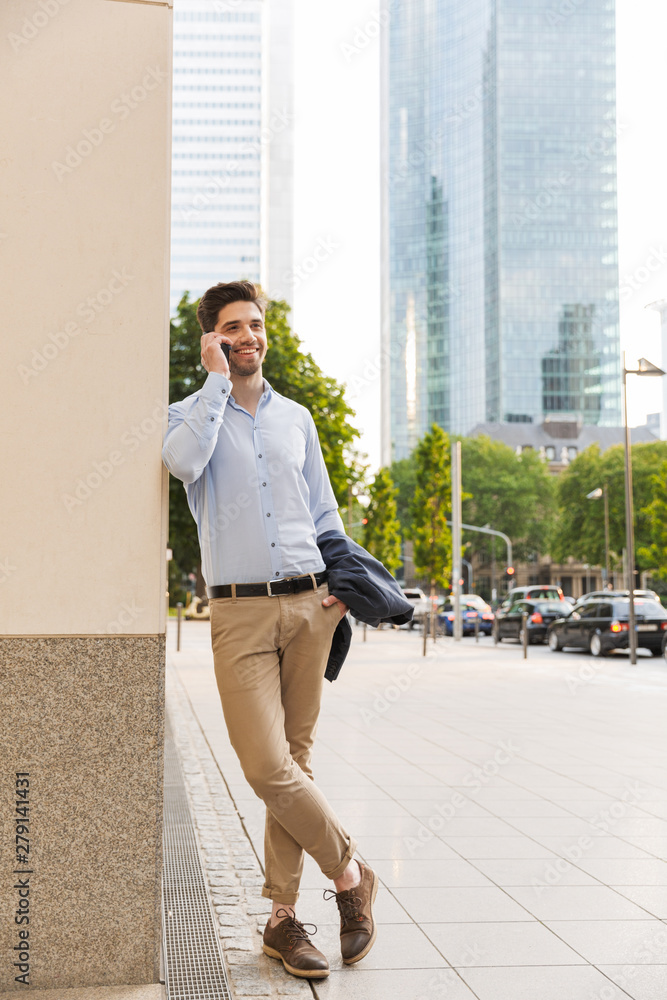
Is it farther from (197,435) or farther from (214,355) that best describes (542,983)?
(214,355)

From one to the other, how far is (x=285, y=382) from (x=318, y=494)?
18.6 m

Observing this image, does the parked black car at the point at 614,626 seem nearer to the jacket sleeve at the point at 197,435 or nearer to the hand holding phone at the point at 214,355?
the hand holding phone at the point at 214,355

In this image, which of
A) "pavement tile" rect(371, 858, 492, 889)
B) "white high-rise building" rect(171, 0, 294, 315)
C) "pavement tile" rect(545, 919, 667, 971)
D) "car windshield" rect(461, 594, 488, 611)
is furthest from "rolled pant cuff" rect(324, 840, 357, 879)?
"white high-rise building" rect(171, 0, 294, 315)

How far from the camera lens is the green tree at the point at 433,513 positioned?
40656 mm

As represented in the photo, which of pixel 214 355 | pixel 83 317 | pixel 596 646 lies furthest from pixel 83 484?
pixel 596 646

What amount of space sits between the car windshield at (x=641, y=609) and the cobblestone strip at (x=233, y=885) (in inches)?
710

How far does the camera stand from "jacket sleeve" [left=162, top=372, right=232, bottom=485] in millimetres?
3352

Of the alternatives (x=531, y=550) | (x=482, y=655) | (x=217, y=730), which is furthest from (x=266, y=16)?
(x=217, y=730)

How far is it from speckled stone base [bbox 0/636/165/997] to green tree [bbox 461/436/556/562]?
246 ft

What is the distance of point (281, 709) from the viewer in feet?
11.8

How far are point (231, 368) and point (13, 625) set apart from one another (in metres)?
1.22

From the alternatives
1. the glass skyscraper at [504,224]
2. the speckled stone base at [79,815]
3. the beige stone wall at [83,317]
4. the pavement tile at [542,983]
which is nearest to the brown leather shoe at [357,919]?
the pavement tile at [542,983]

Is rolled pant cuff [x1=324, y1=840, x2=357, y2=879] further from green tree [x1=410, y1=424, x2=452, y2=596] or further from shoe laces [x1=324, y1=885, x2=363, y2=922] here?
green tree [x1=410, y1=424, x2=452, y2=596]

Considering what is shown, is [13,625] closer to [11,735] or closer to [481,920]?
[11,735]
